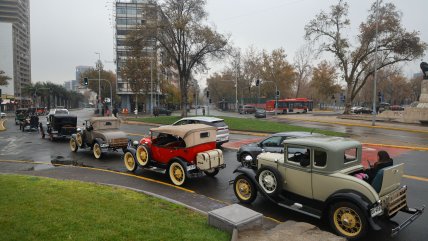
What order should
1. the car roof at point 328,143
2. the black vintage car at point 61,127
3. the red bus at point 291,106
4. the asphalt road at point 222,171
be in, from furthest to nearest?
the red bus at point 291,106 < the black vintage car at point 61,127 < the asphalt road at point 222,171 < the car roof at point 328,143

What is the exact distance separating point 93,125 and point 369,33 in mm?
38466

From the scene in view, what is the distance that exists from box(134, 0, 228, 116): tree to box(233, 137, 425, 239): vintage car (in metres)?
29.0

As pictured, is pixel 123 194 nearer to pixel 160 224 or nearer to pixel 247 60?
pixel 160 224

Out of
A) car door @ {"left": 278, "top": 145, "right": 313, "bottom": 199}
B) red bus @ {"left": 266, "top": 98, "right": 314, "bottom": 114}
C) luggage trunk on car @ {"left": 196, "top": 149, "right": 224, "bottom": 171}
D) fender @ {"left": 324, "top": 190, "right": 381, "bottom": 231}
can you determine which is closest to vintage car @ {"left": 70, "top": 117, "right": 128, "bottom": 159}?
luggage trunk on car @ {"left": 196, "top": 149, "right": 224, "bottom": 171}

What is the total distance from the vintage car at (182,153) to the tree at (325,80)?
54077 millimetres

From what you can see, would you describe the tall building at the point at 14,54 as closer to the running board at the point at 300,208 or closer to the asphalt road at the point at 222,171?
the asphalt road at the point at 222,171

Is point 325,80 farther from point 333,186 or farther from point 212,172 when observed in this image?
point 333,186

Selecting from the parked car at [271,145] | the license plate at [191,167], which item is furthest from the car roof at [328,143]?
the parked car at [271,145]

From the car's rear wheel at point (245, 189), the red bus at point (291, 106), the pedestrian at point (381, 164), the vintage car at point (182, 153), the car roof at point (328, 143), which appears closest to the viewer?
the car roof at point (328, 143)

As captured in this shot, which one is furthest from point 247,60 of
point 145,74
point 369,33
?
point 369,33

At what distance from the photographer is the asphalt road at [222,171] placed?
770cm

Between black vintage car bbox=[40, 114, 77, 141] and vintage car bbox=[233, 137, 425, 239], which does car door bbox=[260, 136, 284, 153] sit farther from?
black vintage car bbox=[40, 114, 77, 141]

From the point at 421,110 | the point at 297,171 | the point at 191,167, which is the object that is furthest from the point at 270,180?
the point at 421,110

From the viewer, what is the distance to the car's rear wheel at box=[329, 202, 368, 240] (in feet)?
20.9
